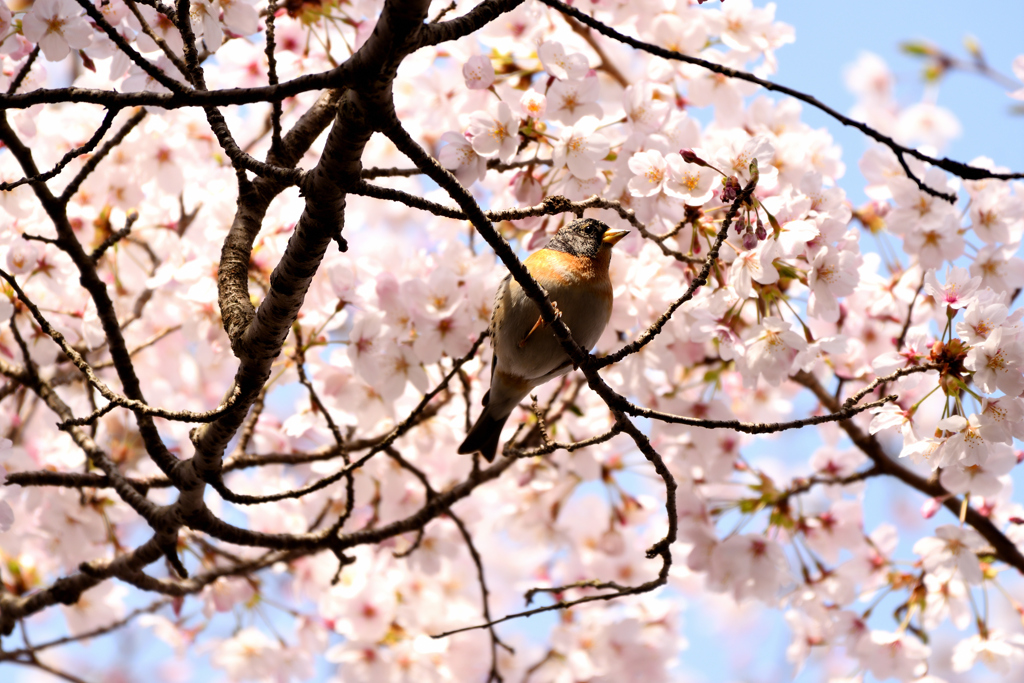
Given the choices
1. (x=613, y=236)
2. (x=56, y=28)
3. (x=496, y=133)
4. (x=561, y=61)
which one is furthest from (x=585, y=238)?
(x=56, y=28)

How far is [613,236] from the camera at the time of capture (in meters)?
2.83

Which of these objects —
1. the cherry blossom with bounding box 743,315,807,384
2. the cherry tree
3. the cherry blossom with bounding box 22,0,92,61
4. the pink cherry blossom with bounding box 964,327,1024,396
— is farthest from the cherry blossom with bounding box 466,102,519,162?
the pink cherry blossom with bounding box 964,327,1024,396

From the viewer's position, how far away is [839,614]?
3.52 m

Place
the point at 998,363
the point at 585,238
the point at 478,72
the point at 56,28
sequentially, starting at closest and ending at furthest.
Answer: the point at 998,363, the point at 56,28, the point at 478,72, the point at 585,238

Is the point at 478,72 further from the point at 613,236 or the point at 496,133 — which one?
the point at 613,236

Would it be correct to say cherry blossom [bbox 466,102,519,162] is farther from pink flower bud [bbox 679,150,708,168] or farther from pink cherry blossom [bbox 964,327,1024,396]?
pink cherry blossom [bbox 964,327,1024,396]

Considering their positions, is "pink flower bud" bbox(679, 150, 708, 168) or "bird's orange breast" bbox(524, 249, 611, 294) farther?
"bird's orange breast" bbox(524, 249, 611, 294)

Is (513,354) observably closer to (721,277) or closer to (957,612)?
(721,277)

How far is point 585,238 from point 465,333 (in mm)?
579

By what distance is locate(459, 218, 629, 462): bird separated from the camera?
254 cm

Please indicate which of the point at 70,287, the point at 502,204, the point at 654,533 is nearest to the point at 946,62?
the point at 502,204

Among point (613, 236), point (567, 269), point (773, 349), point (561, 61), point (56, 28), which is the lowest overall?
point (773, 349)

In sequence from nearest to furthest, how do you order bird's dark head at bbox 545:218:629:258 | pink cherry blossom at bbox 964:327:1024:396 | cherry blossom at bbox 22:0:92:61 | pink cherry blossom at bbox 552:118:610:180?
pink cherry blossom at bbox 964:327:1024:396
cherry blossom at bbox 22:0:92:61
pink cherry blossom at bbox 552:118:610:180
bird's dark head at bbox 545:218:629:258

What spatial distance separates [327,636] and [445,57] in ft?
9.94
